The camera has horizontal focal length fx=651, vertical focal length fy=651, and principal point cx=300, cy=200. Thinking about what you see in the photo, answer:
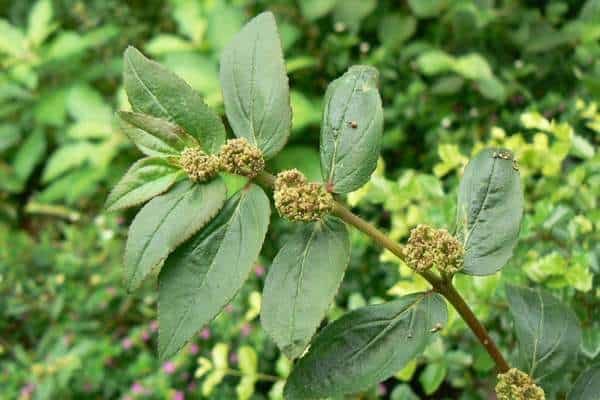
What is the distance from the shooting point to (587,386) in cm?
82

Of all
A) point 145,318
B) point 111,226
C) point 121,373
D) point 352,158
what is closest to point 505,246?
point 352,158

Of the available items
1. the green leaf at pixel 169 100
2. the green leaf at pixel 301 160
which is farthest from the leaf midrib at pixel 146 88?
the green leaf at pixel 301 160

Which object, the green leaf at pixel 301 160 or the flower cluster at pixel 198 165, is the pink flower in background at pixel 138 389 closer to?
the green leaf at pixel 301 160

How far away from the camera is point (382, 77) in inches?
83.6

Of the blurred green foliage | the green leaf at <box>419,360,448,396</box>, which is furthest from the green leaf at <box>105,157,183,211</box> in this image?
the green leaf at <box>419,360,448,396</box>

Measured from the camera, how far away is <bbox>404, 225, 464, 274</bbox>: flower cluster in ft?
2.19

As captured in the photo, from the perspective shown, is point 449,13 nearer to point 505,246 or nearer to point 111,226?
point 111,226

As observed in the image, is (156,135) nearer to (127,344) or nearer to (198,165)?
(198,165)

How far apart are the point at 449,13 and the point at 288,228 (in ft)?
2.91

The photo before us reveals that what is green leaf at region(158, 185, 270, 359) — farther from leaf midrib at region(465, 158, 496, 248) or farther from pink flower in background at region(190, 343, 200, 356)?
pink flower in background at region(190, 343, 200, 356)

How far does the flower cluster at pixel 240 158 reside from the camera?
0.69 metres

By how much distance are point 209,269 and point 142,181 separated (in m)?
0.14

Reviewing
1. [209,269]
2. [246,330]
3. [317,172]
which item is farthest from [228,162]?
[317,172]

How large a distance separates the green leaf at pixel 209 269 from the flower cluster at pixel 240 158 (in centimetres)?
3
